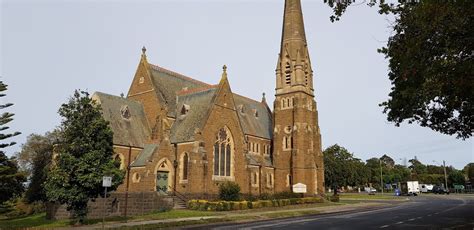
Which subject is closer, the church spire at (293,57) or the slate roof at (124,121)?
the slate roof at (124,121)

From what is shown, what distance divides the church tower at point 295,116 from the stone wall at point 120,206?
22.3 metres

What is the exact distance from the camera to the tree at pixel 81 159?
22.3m

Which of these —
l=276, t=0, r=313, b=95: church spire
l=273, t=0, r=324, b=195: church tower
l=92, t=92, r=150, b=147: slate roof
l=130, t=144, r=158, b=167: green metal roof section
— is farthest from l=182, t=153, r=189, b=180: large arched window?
l=276, t=0, r=313, b=95: church spire

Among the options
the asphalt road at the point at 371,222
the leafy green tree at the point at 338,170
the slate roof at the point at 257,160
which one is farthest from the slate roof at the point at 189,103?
the leafy green tree at the point at 338,170

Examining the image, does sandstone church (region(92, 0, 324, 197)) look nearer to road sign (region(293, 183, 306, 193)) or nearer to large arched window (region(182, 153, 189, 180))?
large arched window (region(182, 153, 189, 180))

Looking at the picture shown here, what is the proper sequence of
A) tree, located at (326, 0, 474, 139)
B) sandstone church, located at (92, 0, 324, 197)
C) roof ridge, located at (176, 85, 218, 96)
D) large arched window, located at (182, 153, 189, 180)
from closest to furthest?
tree, located at (326, 0, 474, 139) → sandstone church, located at (92, 0, 324, 197) → large arched window, located at (182, 153, 189, 180) → roof ridge, located at (176, 85, 218, 96)

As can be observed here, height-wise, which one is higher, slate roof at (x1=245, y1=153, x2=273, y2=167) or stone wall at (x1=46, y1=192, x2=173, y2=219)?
slate roof at (x1=245, y1=153, x2=273, y2=167)

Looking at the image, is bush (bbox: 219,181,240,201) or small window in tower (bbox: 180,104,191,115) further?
small window in tower (bbox: 180,104,191,115)

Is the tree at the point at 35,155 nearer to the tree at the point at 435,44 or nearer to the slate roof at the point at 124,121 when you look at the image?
the slate roof at the point at 124,121

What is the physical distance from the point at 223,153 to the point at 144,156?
880cm

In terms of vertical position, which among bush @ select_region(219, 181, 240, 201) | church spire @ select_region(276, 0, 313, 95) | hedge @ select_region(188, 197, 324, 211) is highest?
church spire @ select_region(276, 0, 313, 95)

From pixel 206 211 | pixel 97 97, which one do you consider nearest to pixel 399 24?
pixel 206 211

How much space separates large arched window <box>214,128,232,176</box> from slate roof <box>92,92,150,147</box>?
7.72m

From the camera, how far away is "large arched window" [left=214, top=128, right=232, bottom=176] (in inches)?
1623
